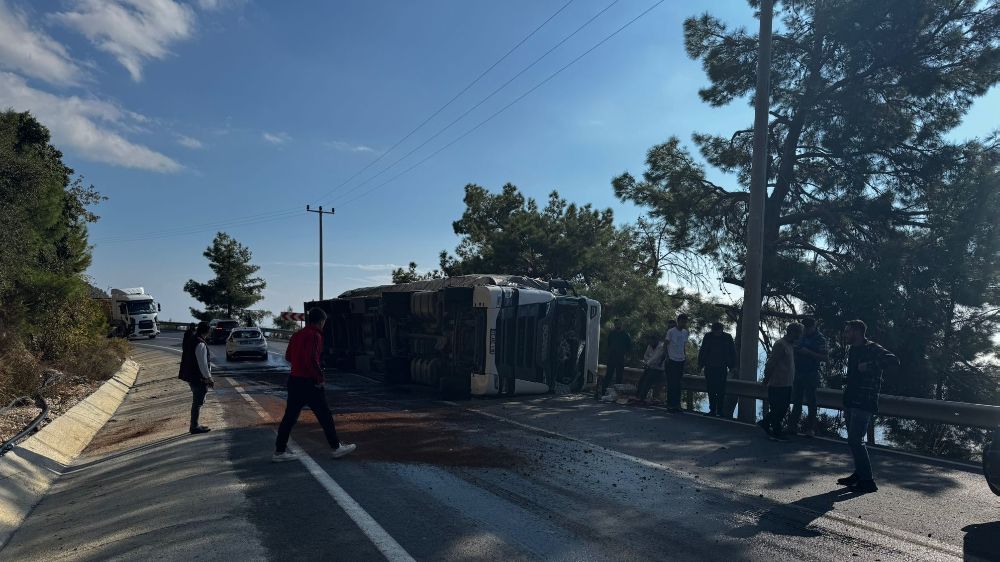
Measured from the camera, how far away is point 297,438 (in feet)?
29.4

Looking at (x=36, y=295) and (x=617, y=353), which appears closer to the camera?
(x=617, y=353)

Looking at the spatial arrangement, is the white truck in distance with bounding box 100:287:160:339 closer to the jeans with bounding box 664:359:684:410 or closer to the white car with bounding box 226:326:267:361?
the white car with bounding box 226:326:267:361

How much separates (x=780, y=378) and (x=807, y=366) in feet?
1.99

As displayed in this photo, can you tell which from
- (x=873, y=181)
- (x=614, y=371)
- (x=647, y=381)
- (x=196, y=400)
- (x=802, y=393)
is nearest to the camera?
(x=802, y=393)

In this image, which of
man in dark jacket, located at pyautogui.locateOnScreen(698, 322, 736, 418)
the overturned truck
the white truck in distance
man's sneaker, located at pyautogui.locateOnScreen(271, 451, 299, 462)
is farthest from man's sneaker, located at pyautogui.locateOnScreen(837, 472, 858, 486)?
the white truck in distance

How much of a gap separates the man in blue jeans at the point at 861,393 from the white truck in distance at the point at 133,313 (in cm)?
4430

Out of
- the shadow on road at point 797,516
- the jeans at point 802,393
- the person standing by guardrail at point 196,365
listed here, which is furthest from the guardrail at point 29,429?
the jeans at point 802,393

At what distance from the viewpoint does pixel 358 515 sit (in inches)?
211

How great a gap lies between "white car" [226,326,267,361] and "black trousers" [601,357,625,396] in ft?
57.0

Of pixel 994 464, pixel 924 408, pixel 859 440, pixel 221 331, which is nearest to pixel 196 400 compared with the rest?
pixel 859 440

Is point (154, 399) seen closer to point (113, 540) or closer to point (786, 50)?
A: point (113, 540)

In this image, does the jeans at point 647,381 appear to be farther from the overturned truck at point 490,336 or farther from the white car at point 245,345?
the white car at point 245,345

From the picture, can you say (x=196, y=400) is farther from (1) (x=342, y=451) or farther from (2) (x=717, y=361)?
(2) (x=717, y=361)

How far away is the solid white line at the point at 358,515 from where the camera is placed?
14.8ft
